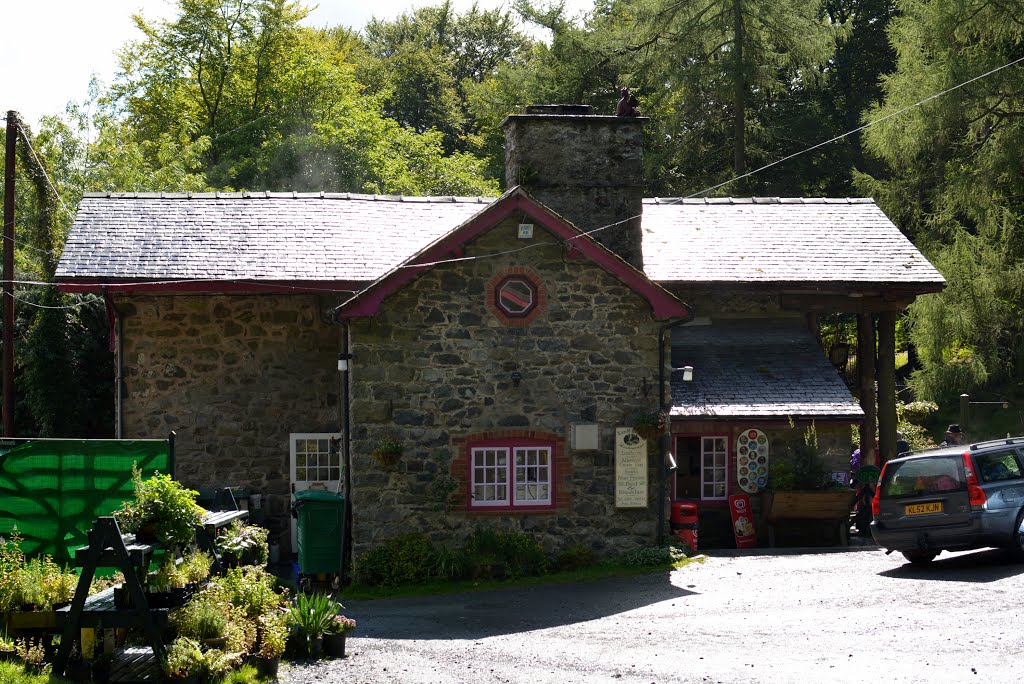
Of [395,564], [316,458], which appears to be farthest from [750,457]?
[316,458]

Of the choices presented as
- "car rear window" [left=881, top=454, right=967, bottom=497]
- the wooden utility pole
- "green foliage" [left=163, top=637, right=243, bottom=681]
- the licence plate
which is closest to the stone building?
the wooden utility pole

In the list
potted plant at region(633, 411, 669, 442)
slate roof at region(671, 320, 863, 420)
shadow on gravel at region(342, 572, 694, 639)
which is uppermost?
slate roof at region(671, 320, 863, 420)

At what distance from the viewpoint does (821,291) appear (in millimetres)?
19641

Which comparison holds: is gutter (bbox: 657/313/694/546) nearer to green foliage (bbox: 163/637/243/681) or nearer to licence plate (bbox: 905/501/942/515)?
licence plate (bbox: 905/501/942/515)

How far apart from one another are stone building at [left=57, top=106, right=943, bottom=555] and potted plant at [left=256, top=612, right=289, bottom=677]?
4.99 metres

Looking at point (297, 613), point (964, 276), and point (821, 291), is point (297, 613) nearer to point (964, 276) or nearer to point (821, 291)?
point (821, 291)

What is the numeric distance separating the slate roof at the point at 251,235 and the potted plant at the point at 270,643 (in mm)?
8195

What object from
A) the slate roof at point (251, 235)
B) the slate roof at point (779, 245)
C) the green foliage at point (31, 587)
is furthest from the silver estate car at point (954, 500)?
the green foliage at point (31, 587)

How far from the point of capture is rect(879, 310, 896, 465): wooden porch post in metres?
20.5

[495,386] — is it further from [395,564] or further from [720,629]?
[720,629]

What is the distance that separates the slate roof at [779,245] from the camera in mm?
19625

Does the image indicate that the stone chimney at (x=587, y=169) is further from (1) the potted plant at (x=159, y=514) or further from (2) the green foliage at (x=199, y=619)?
(2) the green foliage at (x=199, y=619)

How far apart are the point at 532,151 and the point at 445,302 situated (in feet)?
11.4

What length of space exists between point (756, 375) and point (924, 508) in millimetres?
A: 5260
